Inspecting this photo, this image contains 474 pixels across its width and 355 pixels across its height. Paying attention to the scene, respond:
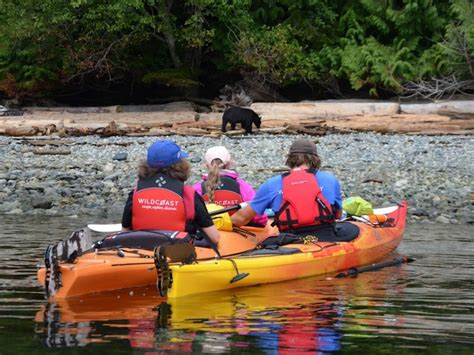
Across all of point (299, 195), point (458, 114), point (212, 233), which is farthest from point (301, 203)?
point (458, 114)

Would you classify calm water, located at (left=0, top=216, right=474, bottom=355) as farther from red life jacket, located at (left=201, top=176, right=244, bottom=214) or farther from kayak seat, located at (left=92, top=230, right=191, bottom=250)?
red life jacket, located at (left=201, top=176, right=244, bottom=214)

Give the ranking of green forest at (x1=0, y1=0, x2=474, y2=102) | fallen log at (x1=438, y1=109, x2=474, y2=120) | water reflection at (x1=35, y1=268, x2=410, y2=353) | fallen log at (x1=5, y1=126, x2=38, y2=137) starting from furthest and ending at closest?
1. green forest at (x1=0, y1=0, x2=474, y2=102)
2. fallen log at (x1=438, y1=109, x2=474, y2=120)
3. fallen log at (x1=5, y1=126, x2=38, y2=137)
4. water reflection at (x1=35, y1=268, x2=410, y2=353)

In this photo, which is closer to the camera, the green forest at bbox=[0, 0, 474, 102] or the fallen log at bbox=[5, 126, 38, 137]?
the fallen log at bbox=[5, 126, 38, 137]

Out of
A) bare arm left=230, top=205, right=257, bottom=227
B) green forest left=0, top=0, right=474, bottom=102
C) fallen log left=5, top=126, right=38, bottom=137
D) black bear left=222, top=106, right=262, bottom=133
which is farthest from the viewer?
green forest left=0, top=0, right=474, bottom=102

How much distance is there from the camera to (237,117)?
23.8m

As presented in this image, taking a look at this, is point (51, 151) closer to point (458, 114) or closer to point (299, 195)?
point (458, 114)

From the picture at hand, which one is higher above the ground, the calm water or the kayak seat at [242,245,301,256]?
the kayak seat at [242,245,301,256]

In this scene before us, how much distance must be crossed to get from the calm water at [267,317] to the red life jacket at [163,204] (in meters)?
0.58

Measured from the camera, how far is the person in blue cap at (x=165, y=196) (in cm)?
832

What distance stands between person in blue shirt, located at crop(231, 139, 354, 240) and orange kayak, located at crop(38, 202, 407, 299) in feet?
0.75

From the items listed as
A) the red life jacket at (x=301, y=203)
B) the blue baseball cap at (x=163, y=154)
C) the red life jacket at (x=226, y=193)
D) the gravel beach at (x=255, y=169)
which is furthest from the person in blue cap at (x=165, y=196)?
the gravel beach at (x=255, y=169)

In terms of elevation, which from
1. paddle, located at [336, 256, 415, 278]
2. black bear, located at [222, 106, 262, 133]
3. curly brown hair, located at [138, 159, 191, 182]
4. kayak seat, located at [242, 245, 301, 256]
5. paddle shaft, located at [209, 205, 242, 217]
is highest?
curly brown hair, located at [138, 159, 191, 182]

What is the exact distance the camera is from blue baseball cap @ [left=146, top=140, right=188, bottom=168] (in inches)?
324

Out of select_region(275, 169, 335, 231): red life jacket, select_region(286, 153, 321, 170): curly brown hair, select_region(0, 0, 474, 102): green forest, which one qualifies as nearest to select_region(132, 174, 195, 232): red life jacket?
select_region(275, 169, 335, 231): red life jacket
